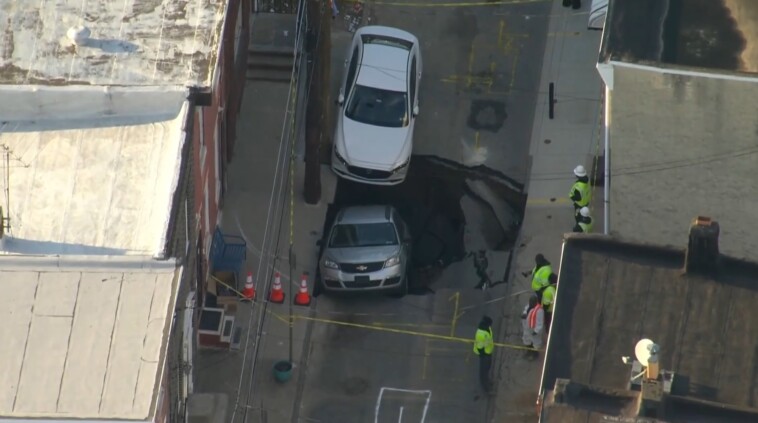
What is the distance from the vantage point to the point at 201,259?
36.1m

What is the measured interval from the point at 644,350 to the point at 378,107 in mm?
13760

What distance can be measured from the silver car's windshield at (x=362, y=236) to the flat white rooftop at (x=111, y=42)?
5.97m

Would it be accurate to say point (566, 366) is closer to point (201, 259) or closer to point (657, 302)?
point (657, 302)

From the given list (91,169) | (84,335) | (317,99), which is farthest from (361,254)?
(84,335)

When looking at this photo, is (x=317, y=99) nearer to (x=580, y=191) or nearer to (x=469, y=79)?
(x=469, y=79)

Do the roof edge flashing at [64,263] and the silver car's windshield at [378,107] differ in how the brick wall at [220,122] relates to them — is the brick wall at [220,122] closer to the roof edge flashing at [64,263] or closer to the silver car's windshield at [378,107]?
the silver car's windshield at [378,107]

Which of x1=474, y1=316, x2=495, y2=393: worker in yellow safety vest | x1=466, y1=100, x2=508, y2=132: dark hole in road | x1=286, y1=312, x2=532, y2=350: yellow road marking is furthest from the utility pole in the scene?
x1=474, y1=316, x2=495, y2=393: worker in yellow safety vest

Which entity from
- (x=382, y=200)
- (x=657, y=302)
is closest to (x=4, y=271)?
(x=657, y=302)

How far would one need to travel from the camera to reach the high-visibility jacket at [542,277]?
117 feet

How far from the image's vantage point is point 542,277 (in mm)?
35844

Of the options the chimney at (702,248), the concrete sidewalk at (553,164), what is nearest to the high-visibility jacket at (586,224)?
the concrete sidewalk at (553,164)

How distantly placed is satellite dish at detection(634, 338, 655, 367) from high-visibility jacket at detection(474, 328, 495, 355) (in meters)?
6.77

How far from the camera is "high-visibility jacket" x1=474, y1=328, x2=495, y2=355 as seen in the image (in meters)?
35.1

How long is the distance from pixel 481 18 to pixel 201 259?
11.4 meters
